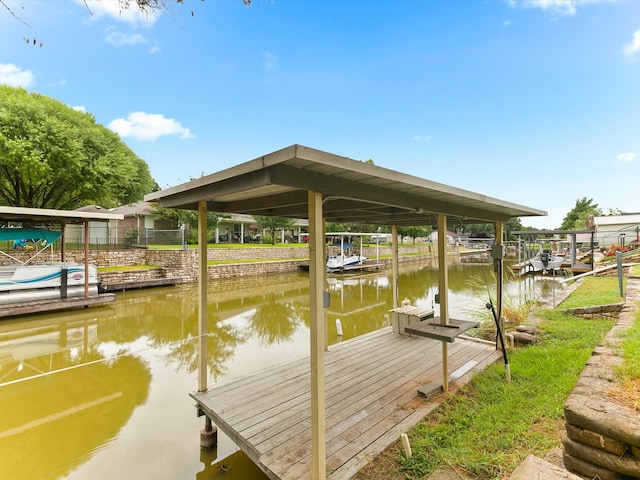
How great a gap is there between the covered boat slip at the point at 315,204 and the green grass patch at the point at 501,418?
12.5 inches

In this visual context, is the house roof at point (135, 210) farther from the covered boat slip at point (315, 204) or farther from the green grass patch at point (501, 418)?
the green grass patch at point (501, 418)

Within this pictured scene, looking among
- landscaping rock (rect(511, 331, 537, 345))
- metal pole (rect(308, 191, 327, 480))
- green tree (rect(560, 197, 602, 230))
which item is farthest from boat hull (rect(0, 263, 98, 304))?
green tree (rect(560, 197, 602, 230))

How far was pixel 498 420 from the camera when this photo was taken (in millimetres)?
2844

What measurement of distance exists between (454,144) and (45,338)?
879 inches

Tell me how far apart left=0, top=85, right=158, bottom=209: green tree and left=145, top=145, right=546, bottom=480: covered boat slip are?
47.5 ft

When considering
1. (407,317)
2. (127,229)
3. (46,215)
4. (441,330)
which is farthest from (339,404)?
(127,229)

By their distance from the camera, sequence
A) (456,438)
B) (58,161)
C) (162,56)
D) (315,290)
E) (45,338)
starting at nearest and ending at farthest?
(315,290), (456,438), (45,338), (58,161), (162,56)

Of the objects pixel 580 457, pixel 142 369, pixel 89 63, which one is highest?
pixel 89 63

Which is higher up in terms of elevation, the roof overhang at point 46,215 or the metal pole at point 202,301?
the roof overhang at point 46,215

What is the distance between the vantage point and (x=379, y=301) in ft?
35.0

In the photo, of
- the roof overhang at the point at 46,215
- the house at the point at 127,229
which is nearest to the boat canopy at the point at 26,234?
the roof overhang at the point at 46,215

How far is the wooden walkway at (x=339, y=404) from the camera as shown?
248cm

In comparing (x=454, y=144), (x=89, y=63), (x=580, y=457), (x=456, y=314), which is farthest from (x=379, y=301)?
(x=89, y=63)

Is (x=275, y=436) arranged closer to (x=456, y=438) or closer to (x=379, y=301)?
(x=456, y=438)
